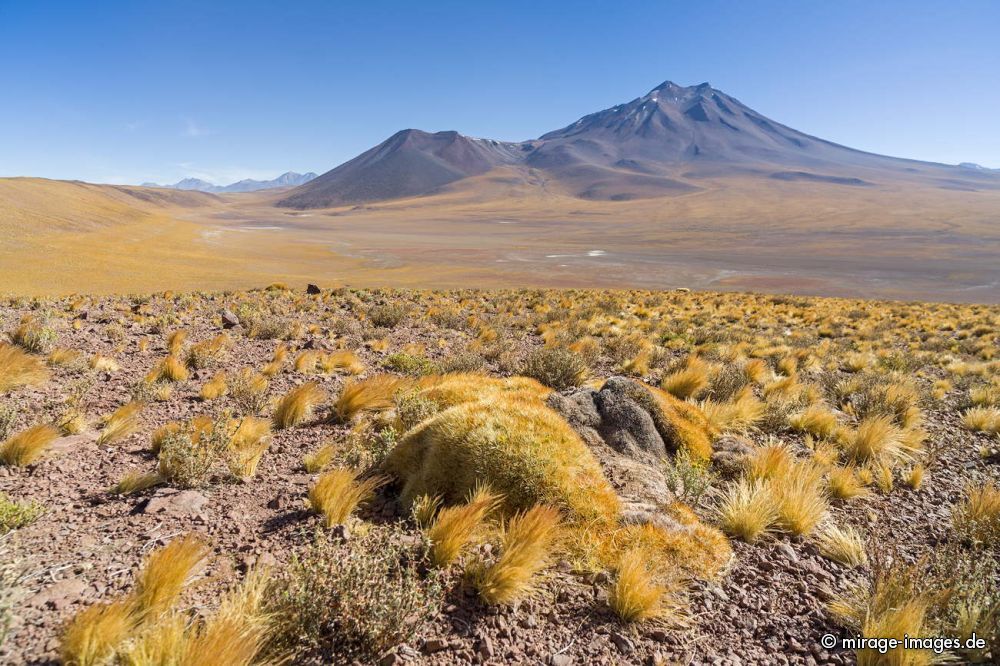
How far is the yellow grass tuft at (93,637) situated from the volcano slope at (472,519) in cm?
1

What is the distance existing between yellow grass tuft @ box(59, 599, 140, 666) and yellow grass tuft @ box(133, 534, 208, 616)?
0.16m

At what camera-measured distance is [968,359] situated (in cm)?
1112

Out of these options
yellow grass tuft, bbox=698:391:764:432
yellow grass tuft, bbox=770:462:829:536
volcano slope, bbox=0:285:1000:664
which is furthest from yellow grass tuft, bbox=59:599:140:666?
yellow grass tuft, bbox=698:391:764:432

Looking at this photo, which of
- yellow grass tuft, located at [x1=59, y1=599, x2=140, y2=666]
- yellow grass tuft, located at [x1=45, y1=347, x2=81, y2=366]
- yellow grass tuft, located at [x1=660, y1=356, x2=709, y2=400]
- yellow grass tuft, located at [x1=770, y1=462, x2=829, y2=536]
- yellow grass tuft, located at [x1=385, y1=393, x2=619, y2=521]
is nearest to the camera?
yellow grass tuft, located at [x1=59, y1=599, x2=140, y2=666]

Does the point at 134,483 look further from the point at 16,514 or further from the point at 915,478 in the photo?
the point at 915,478

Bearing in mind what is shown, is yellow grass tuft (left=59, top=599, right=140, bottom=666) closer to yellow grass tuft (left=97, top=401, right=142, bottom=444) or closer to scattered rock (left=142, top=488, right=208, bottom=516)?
scattered rock (left=142, top=488, right=208, bottom=516)

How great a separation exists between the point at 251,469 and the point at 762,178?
751 feet

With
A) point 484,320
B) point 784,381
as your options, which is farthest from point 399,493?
point 484,320

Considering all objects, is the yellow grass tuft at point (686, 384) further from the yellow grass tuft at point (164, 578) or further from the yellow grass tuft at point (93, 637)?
the yellow grass tuft at point (93, 637)

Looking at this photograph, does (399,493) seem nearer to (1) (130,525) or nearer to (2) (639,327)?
(1) (130,525)

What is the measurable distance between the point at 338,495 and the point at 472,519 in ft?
3.29

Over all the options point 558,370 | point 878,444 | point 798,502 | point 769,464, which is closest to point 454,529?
point 798,502

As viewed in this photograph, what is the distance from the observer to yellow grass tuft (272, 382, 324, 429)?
5.28 m

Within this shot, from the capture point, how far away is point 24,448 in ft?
12.6
